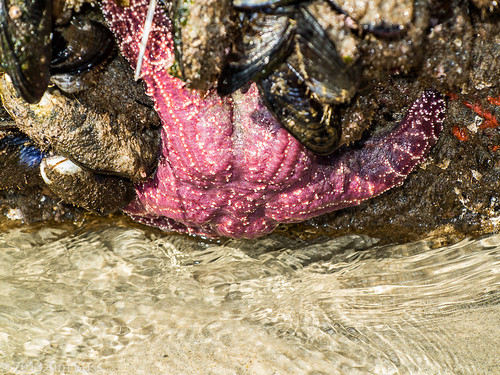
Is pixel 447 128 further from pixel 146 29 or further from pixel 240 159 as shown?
pixel 146 29

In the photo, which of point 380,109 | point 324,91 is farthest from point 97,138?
point 380,109

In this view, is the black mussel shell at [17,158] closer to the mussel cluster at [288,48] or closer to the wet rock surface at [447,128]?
the wet rock surface at [447,128]

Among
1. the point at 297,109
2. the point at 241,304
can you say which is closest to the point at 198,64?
the point at 297,109

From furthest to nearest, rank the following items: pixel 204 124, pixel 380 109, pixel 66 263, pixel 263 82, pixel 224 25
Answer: pixel 66 263
pixel 380 109
pixel 204 124
pixel 263 82
pixel 224 25

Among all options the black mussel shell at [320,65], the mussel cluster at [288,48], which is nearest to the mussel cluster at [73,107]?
the mussel cluster at [288,48]

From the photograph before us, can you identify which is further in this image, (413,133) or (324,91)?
(413,133)

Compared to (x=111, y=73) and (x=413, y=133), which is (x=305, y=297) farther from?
(x=111, y=73)
